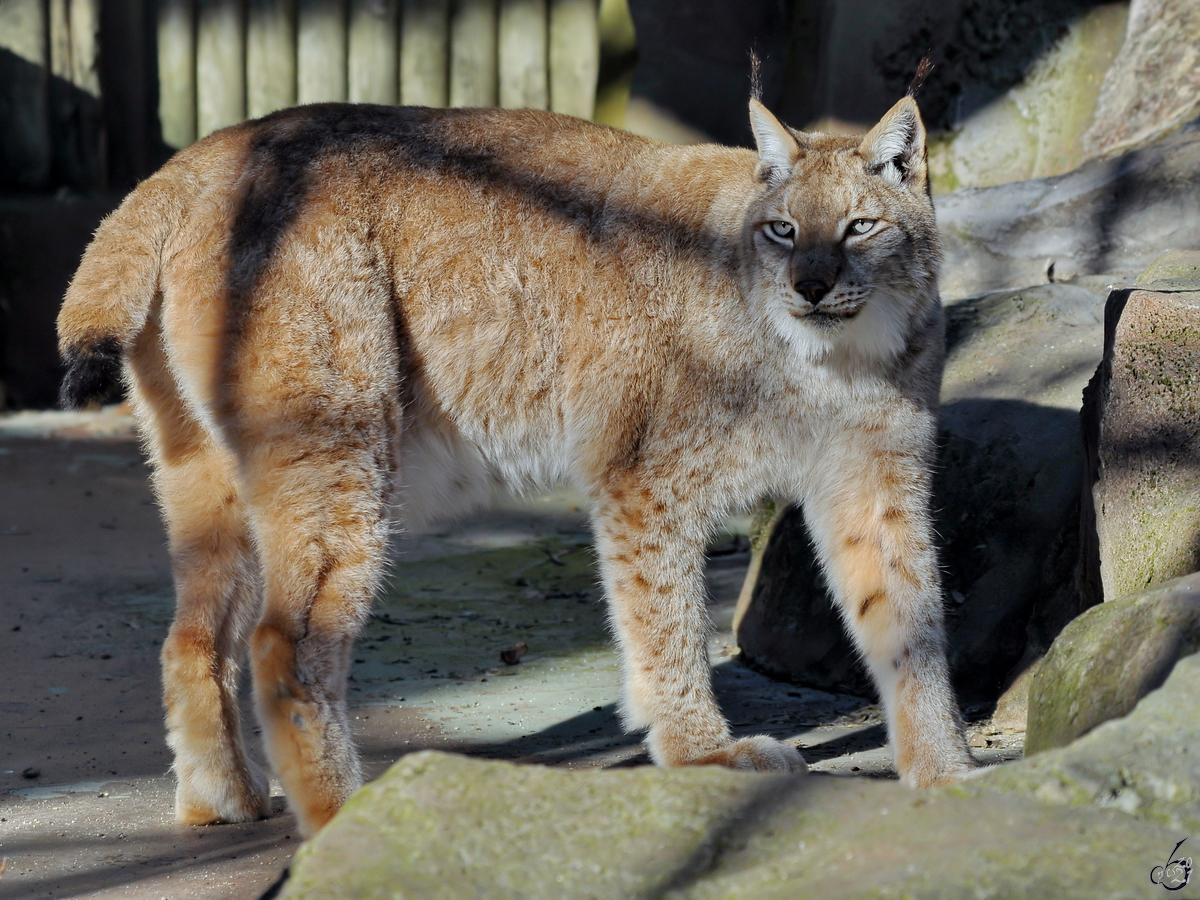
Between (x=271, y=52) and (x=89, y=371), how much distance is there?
7.02 metres

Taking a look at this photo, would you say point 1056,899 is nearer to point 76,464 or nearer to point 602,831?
point 602,831

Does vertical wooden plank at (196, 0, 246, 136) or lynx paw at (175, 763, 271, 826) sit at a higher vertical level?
vertical wooden plank at (196, 0, 246, 136)

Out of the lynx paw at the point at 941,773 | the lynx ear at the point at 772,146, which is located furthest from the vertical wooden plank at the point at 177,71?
the lynx paw at the point at 941,773

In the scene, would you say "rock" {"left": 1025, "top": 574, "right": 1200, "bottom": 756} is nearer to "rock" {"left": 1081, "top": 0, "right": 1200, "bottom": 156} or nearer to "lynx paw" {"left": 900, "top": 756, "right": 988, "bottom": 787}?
"lynx paw" {"left": 900, "top": 756, "right": 988, "bottom": 787}

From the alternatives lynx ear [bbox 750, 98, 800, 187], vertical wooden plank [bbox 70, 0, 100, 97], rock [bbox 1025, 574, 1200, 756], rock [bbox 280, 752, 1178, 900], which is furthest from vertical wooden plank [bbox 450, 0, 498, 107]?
rock [bbox 280, 752, 1178, 900]

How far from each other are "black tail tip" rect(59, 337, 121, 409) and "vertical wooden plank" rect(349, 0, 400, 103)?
6678 mm

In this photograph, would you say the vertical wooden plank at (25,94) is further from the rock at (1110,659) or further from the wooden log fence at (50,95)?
the rock at (1110,659)

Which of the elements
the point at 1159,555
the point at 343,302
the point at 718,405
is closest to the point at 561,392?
the point at 718,405

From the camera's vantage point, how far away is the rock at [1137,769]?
1952 millimetres

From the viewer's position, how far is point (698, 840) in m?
1.98

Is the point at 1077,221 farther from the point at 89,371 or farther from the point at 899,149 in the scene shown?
the point at 89,371

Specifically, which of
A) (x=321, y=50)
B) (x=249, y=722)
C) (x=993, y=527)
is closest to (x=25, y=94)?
(x=321, y=50)

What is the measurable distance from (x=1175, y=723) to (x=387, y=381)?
2.28 meters

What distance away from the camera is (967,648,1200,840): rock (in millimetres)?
1952
